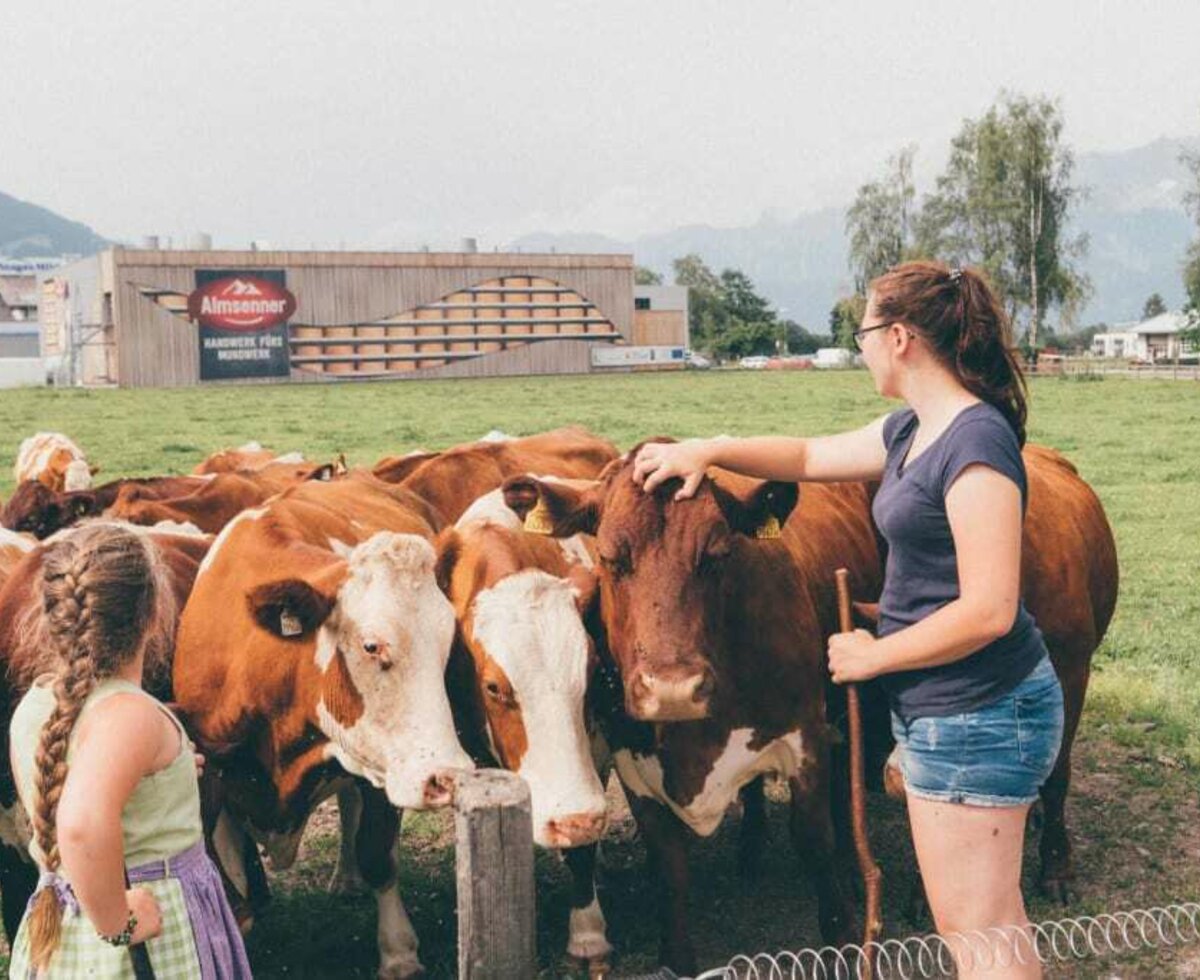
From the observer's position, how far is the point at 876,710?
6.35 meters

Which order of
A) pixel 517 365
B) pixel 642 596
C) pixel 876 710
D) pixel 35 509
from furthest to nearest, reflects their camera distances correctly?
1. pixel 517 365
2. pixel 35 509
3. pixel 876 710
4. pixel 642 596

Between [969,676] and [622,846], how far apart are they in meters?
3.84


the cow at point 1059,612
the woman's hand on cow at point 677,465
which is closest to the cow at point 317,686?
the woman's hand on cow at point 677,465

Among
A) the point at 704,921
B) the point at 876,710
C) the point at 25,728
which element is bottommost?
the point at 704,921

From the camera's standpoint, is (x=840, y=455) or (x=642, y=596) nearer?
(x=840, y=455)

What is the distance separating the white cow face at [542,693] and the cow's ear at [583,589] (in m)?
0.02

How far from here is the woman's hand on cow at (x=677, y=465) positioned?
4773 millimetres

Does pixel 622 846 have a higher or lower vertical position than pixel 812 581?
lower

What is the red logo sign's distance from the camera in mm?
67812

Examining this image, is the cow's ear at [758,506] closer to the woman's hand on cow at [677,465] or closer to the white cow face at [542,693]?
the woman's hand on cow at [677,465]

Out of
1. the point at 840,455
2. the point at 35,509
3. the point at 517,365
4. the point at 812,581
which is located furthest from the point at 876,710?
the point at 517,365

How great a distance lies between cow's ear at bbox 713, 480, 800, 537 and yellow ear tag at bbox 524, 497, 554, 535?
2.22 ft

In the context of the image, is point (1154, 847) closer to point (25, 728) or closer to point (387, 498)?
point (387, 498)

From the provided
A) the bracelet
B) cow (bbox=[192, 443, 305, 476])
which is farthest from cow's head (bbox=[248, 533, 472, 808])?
cow (bbox=[192, 443, 305, 476])
